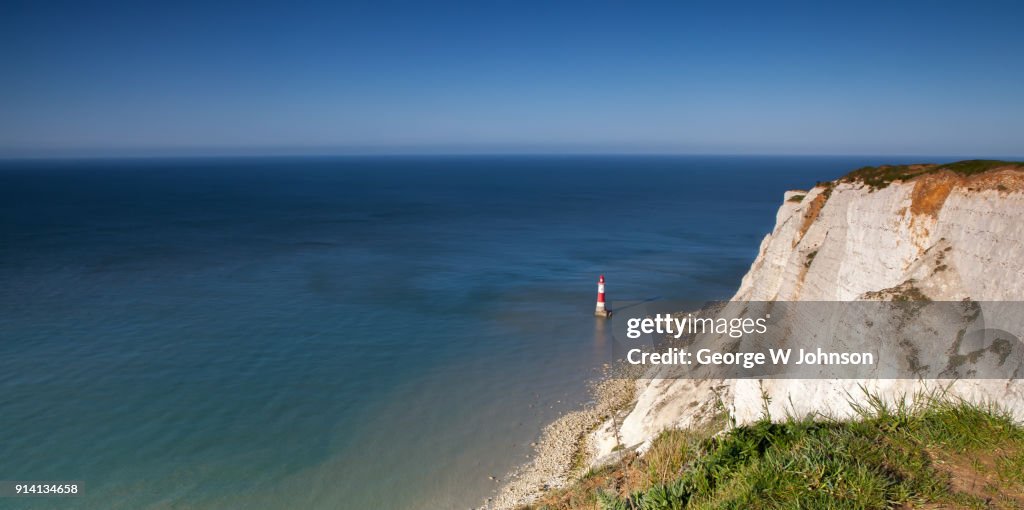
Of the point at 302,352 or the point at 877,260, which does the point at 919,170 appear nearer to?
the point at 877,260

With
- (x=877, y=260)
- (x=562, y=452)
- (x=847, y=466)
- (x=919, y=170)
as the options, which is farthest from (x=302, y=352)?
(x=847, y=466)

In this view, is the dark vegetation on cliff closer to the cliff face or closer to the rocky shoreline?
the cliff face

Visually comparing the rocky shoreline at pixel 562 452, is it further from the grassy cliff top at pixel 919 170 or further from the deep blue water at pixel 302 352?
the grassy cliff top at pixel 919 170

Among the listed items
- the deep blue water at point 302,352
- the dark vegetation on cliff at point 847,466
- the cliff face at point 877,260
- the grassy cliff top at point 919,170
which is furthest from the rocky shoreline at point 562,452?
the grassy cliff top at point 919,170

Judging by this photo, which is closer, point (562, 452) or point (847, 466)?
point (847, 466)

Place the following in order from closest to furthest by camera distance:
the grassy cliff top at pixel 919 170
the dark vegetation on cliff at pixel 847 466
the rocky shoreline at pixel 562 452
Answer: the dark vegetation on cliff at pixel 847 466 → the grassy cliff top at pixel 919 170 → the rocky shoreline at pixel 562 452
